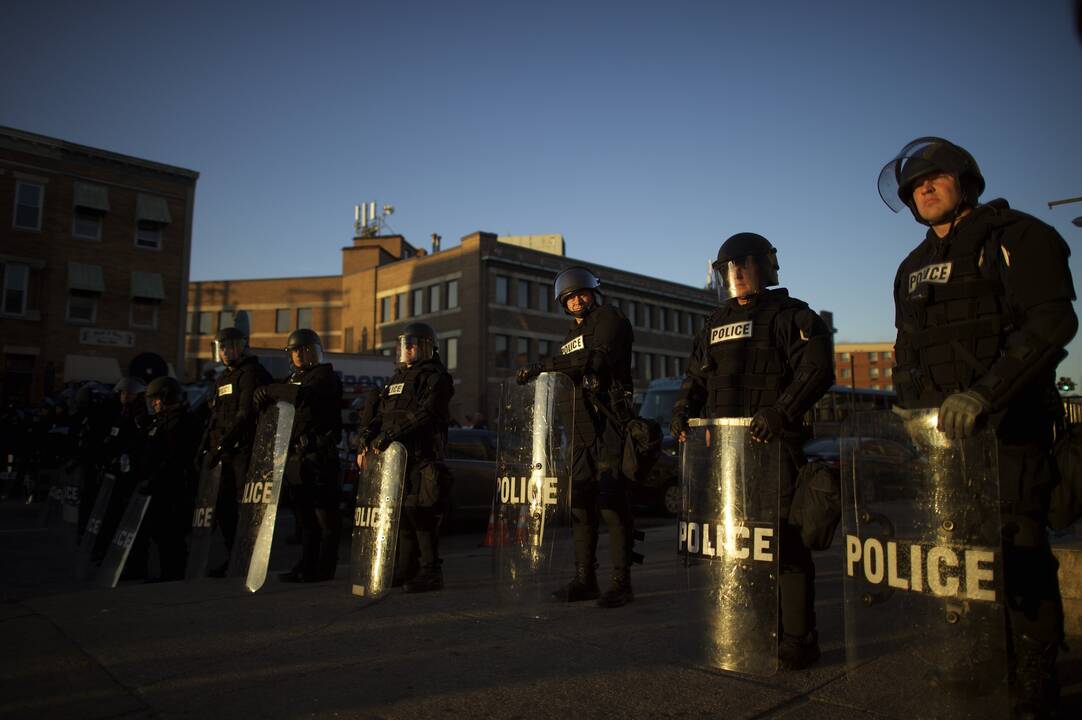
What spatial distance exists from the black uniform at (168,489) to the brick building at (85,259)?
23.4 metres

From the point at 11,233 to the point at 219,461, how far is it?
26668mm

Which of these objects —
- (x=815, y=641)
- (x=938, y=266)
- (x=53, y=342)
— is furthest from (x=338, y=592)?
(x=53, y=342)

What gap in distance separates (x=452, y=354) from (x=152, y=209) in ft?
55.1

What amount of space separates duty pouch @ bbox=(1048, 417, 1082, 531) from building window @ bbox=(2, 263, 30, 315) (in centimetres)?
3153

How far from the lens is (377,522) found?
5465mm

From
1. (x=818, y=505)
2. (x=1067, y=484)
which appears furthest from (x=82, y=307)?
(x=1067, y=484)

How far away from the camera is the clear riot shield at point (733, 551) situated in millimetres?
3199

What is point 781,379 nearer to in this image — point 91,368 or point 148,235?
point 91,368

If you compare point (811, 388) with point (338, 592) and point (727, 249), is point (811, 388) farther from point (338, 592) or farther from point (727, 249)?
point (338, 592)

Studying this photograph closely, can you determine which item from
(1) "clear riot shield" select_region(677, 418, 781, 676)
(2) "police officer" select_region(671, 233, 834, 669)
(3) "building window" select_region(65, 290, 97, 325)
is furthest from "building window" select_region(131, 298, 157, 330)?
(1) "clear riot shield" select_region(677, 418, 781, 676)

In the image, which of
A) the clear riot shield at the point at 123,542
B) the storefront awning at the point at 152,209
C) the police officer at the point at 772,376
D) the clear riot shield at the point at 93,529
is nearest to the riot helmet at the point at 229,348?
the clear riot shield at the point at 123,542

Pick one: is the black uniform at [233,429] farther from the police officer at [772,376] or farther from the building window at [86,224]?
the building window at [86,224]

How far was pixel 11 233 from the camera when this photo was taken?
89.0 ft

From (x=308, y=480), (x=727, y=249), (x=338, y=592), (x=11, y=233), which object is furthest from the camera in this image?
(x=11, y=233)
